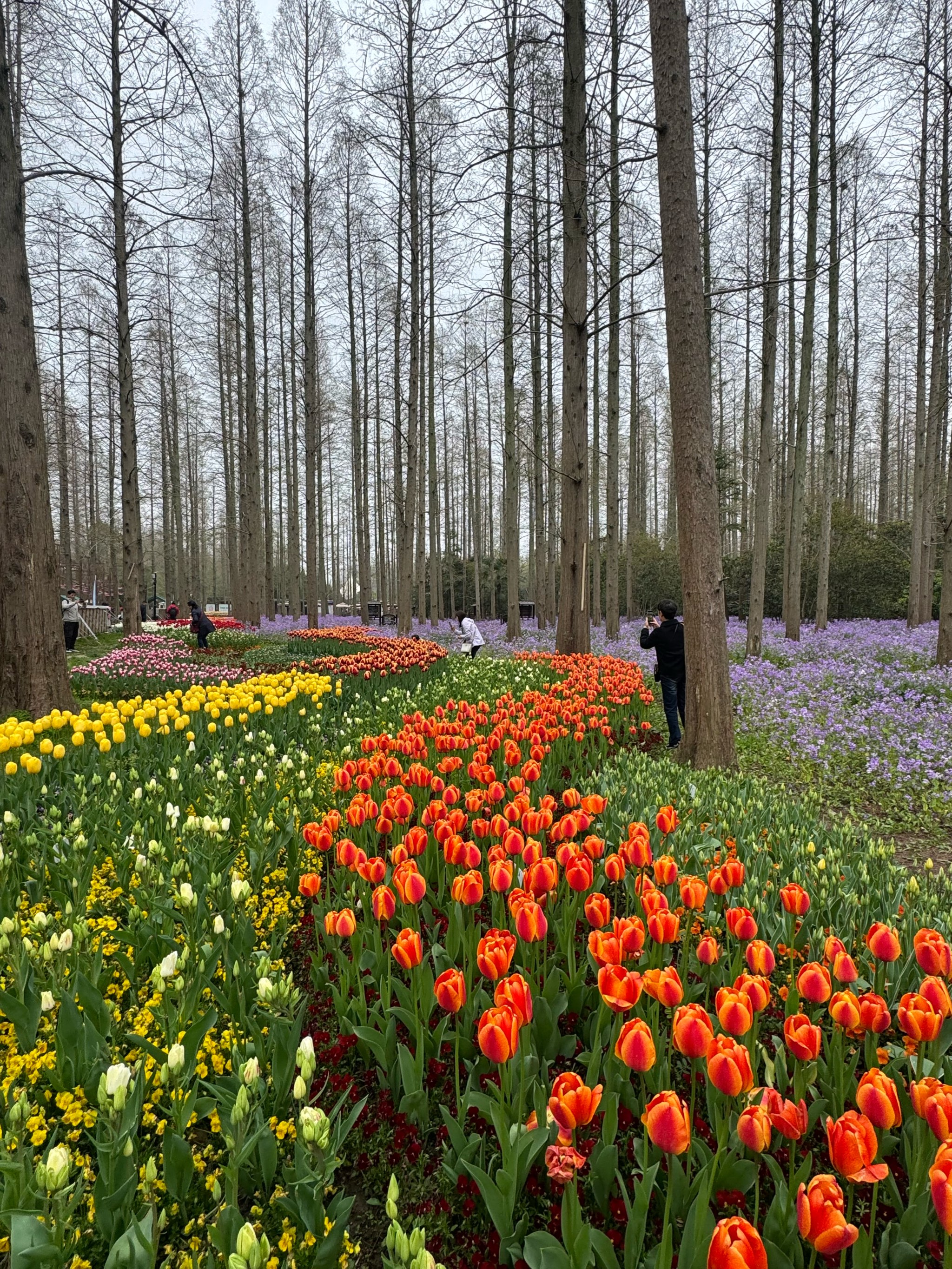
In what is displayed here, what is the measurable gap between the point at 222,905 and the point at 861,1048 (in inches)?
89.0

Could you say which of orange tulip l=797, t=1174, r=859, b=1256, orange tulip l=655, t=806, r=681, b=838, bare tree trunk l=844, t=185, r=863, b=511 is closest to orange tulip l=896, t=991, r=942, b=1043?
orange tulip l=797, t=1174, r=859, b=1256

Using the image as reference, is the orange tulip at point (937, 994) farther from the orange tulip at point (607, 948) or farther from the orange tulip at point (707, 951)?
the orange tulip at point (607, 948)

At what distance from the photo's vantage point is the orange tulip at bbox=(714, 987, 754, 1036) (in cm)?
149

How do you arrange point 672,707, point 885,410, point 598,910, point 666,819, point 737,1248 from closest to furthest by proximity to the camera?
point 737,1248, point 598,910, point 666,819, point 672,707, point 885,410

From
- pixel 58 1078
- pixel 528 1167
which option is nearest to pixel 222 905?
pixel 58 1078

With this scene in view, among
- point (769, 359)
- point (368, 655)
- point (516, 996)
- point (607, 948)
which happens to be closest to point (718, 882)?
point (607, 948)

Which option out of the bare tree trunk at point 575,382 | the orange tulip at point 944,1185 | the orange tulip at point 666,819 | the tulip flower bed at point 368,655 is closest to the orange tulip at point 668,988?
the orange tulip at point 944,1185

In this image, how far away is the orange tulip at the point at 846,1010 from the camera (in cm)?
152

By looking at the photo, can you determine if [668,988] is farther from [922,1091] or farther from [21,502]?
[21,502]

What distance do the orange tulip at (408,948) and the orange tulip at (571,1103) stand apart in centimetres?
60

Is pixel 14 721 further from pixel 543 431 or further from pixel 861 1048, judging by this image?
pixel 543 431

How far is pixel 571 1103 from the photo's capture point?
1.32 m

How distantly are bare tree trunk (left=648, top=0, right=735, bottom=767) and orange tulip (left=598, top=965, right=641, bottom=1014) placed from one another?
3.97m

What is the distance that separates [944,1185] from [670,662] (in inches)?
265
